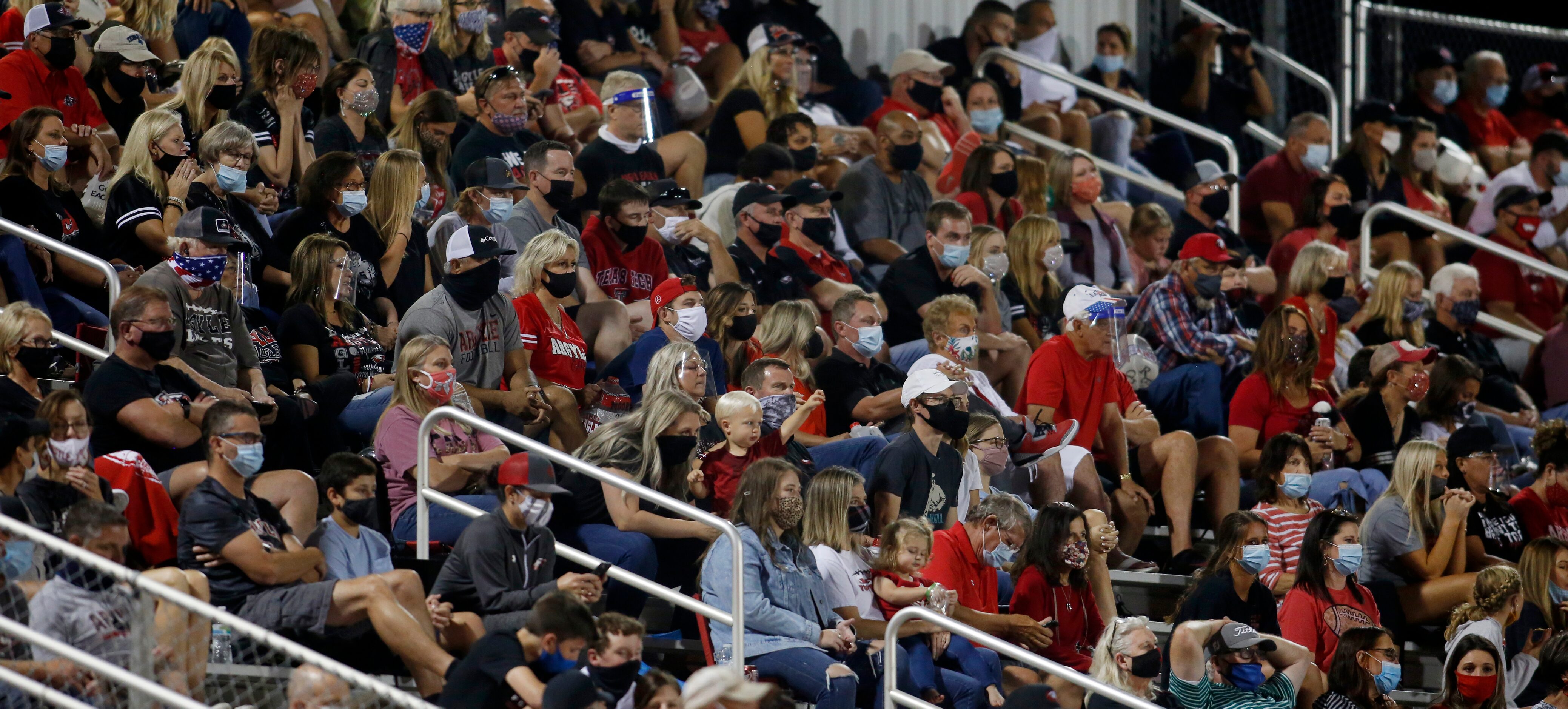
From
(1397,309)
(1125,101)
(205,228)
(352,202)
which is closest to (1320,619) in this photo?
(1397,309)

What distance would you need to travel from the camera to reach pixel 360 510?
721 cm

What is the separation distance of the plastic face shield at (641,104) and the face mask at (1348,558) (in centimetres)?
421

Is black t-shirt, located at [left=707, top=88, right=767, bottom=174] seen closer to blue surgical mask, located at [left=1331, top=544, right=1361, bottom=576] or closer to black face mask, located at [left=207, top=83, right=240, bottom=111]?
black face mask, located at [left=207, top=83, right=240, bottom=111]

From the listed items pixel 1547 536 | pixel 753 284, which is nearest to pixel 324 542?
pixel 753 284

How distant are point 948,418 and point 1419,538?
2493 mm

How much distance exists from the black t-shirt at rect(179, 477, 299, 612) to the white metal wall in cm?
841

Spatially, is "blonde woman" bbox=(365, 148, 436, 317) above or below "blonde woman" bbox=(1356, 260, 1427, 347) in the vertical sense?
above

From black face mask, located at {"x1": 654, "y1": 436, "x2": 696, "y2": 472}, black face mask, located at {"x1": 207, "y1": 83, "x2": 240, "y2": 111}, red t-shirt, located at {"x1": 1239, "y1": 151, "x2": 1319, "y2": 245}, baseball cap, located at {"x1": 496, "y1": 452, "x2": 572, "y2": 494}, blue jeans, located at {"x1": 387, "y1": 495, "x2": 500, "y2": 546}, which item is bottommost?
red t-shirt, located at {"x1": 1239, "y1": 151, "x2": 1319, "y2": 245}

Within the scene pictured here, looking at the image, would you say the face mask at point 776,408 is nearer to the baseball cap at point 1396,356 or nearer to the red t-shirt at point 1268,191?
the baseball cap at point 1396,356

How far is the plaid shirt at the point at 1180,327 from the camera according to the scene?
10.8 meters

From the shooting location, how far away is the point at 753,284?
410 inches

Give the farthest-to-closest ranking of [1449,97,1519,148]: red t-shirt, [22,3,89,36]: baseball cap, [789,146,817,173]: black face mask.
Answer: [1449,97,1519,148]: red t-shirt
[789,146,817,173]: black face mask
[22,3,89,36]: baseball cap

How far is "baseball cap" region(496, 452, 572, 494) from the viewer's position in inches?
276

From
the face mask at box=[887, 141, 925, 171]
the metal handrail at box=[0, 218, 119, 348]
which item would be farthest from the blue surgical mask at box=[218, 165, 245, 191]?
the face mask at box=[887, 141, 925, 171]
